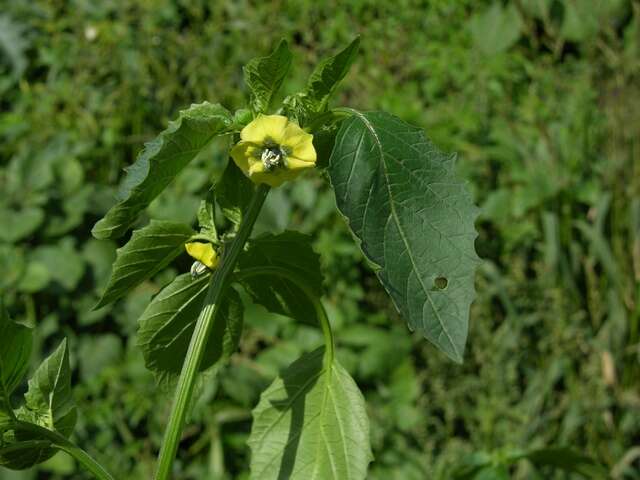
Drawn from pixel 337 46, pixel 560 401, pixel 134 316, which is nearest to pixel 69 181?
pixel 134 316

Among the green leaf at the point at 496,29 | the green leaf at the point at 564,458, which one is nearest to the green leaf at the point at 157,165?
the green leaf at the point at 564,458

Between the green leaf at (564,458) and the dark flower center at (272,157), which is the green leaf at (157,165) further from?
the green leaf at (564,458)

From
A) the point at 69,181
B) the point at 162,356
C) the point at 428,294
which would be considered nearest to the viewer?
the point at 428,294

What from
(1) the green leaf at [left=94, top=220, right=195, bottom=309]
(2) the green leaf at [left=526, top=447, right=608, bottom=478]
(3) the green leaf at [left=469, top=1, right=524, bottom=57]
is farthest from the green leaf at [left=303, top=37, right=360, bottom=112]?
(3) the green leaf at [left=469, top=1, right=524, bottom=57]

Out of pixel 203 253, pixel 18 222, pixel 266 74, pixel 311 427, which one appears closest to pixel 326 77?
pixel 266 74

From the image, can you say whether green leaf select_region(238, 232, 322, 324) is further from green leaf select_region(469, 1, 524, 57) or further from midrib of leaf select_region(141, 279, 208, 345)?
green leaf select_region(469, 1, 524, 57)

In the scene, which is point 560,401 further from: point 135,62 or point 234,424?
point 135,62

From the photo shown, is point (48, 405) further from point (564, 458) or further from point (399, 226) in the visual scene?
point (564, 458)

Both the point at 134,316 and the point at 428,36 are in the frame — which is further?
the point at 428,36
